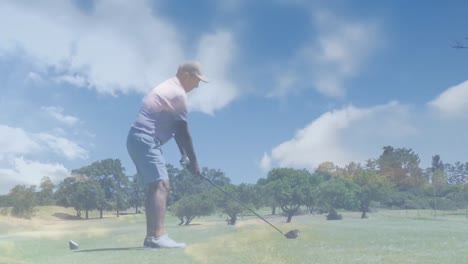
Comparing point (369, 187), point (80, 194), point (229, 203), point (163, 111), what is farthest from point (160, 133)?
point (369, 187)

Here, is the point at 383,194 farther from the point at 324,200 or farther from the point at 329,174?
the point at 324,200

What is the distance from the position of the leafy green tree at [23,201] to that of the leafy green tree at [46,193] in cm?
19

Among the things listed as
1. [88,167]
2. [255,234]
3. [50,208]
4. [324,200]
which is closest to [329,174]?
[324,200]

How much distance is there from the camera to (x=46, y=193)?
1512 cm

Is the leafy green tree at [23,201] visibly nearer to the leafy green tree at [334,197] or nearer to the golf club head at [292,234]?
the leafy green tree at [334,197]

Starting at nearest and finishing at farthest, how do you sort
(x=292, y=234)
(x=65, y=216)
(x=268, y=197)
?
(x=292, y=234), (x=268, y=197), (x=65, y=216)

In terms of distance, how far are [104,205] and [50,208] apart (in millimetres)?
2868

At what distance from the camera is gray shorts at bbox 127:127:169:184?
5.30 meters

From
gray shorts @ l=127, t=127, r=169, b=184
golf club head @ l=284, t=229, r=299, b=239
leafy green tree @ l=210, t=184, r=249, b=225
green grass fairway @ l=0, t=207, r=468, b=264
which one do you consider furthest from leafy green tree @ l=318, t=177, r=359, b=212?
gray shorts @ l=127, t=127, r=169, b=184

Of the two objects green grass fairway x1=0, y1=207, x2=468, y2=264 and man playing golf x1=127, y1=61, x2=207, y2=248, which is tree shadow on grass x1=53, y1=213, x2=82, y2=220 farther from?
man playing golf x1=127, y1=61, x2=207, y2=248

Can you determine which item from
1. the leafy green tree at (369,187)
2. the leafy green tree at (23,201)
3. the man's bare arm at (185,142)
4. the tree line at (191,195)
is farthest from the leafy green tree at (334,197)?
the man's bare arm at (185,142)

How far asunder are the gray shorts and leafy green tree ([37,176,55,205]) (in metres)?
10.4

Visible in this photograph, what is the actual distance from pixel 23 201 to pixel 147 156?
9.89 meters

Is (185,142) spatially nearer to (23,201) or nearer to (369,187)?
(23,201)
